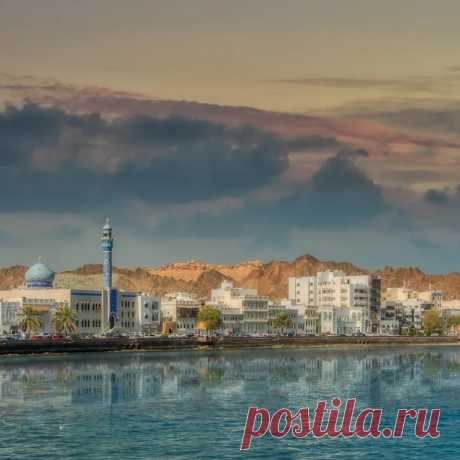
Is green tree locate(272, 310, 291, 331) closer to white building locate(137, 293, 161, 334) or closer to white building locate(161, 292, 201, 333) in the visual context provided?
white building locate(161, 292, 201, 333)

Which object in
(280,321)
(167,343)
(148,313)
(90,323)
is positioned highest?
(148,313)

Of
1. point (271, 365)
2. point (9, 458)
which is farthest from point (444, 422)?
point (271, 365)

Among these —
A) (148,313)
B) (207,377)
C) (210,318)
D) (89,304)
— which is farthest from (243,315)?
(207,377)

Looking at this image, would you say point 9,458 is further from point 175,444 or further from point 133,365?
point 133,365

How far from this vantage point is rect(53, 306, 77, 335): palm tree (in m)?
152

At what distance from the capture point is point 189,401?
7331 centimetres

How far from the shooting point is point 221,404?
235 ft

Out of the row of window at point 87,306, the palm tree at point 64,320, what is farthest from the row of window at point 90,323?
the palm tree at point 64,320

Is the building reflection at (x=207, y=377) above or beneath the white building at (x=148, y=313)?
beneath

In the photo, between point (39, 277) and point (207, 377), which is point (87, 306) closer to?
point (39, 277)

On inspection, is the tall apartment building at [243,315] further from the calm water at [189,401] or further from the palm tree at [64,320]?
the calm water at [189,401]

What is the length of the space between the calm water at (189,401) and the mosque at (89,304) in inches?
1213

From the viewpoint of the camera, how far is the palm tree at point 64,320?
500 ft

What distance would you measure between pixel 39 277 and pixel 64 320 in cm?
1789
